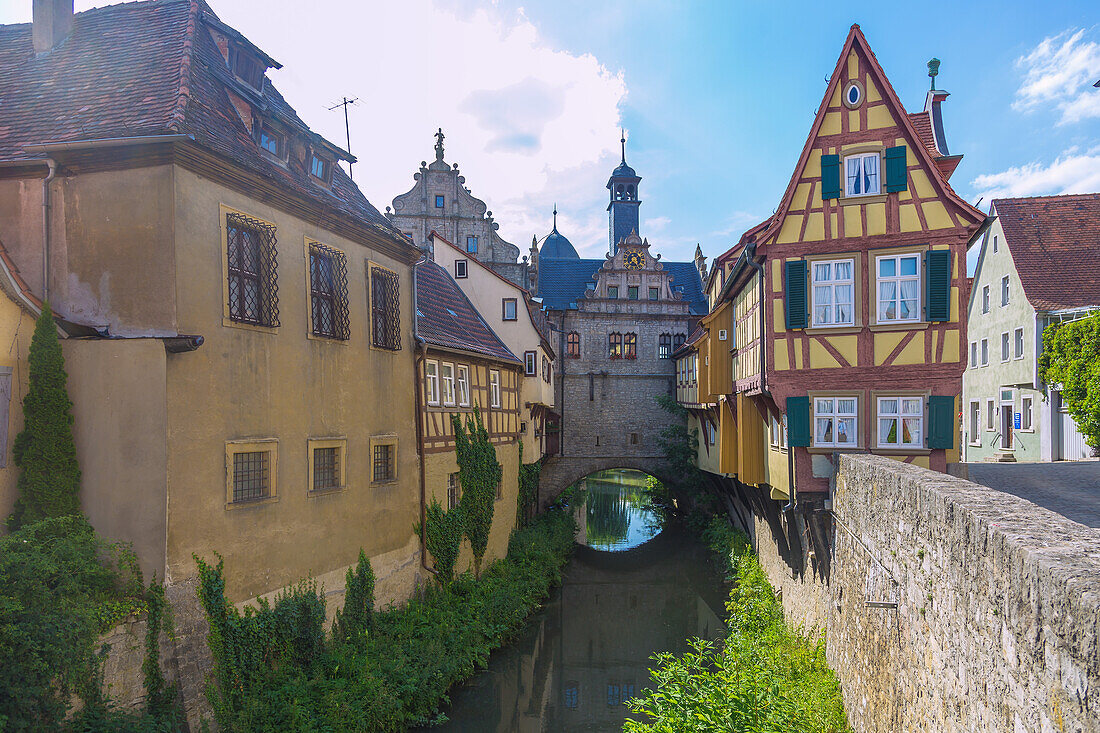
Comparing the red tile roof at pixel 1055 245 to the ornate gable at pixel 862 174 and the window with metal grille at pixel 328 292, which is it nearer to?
the ornate gable at pixel 862 174

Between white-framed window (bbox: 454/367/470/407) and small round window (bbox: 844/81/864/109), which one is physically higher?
small round window (bbox: 844/81/864/109)

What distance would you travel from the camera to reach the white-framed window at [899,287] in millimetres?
9766


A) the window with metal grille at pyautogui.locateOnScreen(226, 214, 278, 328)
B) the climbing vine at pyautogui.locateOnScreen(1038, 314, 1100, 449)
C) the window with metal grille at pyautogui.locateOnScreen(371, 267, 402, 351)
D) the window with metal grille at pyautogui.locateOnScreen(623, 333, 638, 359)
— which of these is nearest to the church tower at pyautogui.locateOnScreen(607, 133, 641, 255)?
the window with metal grille at pyautogui.locateOnScreen(623, 333, 638, 359)

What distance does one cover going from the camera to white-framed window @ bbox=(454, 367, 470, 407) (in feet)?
47.8

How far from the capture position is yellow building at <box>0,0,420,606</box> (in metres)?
7.11

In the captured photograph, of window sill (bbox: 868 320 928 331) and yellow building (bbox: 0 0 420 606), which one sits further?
window sill (bbox: 868 320 928 331)

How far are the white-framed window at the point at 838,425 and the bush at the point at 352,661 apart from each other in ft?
23.0

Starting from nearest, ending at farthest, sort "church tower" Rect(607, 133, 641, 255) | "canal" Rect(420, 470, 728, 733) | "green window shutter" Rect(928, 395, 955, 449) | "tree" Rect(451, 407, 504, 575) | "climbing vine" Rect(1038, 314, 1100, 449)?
"green window shutter" Rect(928, 395, 955, 449) → "canal" Rect(420, 470, 728, 733) → "tree" Rect(451, 407, 504, 575) → "climbing vine" Rect(1038, 314, 1100, 449) → "church tower" Rect(607, 133, 641, 255)

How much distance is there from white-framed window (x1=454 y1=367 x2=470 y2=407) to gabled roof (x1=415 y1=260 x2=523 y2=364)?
20.1 inches

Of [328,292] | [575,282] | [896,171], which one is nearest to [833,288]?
[896,171]

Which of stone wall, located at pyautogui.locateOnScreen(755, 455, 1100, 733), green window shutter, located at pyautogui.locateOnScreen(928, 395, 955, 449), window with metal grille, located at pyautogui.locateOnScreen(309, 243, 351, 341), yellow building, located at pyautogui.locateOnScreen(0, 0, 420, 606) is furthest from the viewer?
window with metal grille, located at pyautogui.locateOnScreen(309, 243, 351, 341)

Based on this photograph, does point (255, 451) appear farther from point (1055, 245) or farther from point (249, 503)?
point (1055, 245)

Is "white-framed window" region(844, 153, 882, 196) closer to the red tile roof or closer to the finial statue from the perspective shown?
the red tile roof

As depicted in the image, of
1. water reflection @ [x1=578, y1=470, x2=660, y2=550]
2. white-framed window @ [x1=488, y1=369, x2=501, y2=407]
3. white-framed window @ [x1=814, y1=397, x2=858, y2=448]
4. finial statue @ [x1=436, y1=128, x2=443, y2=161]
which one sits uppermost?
finial statue @ [x1=436, y1=128, x2=443, y2=161]
